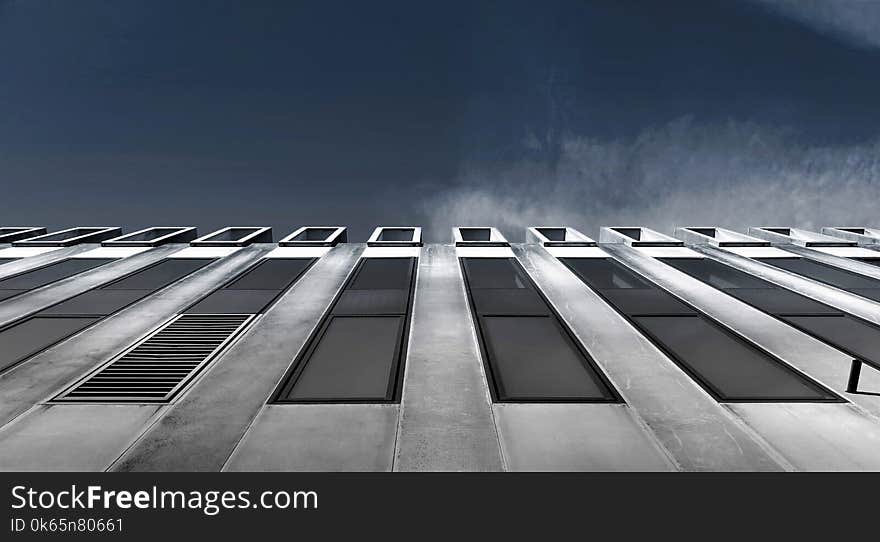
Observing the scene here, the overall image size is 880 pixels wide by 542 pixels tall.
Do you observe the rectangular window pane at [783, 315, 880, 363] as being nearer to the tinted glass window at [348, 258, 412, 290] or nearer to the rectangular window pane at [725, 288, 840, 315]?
the rectangular window pane at [725, 288, 840, 315]

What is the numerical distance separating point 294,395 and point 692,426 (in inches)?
312

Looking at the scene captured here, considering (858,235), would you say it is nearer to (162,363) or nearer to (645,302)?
(645,302)

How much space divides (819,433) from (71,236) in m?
38.3

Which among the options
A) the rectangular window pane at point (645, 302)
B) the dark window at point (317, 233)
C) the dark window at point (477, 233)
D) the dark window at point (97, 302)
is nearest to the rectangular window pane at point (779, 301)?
the rectangular window pane at point (645, 302)

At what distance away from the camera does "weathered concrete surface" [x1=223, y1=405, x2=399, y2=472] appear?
8.02 meters

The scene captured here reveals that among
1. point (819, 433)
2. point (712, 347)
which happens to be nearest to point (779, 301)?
point (712, 347)

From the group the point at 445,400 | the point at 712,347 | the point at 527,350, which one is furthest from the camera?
the point at 712,347

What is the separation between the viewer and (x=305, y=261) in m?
24.5

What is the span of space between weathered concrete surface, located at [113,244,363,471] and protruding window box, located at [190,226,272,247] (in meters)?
12.7

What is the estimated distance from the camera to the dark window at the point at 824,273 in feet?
65.6

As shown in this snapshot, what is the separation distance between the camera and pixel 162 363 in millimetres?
11984

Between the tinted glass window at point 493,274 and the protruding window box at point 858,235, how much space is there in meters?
21.1
